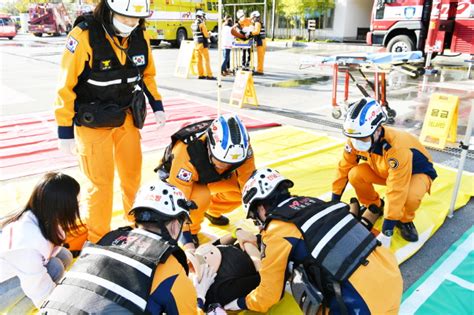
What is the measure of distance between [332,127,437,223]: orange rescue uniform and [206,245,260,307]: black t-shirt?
4.31 feet

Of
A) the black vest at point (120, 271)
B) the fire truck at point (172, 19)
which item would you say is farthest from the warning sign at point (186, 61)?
the black vest at point (120, 271)

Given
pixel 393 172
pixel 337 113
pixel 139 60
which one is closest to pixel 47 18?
pixel 337 113

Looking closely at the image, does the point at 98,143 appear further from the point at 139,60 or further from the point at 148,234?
the point at 148,234

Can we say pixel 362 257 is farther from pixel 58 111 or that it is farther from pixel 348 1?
pixel 348 1

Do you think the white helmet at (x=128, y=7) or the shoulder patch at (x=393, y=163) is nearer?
the white helmet at (x=128, y=7)

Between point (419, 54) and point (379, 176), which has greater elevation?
point (419, 54)

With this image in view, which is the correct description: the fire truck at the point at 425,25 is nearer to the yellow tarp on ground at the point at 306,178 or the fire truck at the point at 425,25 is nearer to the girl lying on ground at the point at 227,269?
the yellow tarp on ground at the point at 306,178

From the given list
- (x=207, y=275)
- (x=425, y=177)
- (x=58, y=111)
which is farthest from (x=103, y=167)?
(x=425, y=177)

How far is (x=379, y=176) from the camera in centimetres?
353

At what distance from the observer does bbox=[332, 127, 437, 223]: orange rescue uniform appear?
3119 mm

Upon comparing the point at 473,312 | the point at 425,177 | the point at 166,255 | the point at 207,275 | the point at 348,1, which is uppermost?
the point at 348,1

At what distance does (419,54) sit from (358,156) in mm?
4367

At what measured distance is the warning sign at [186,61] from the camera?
1187 centimetres

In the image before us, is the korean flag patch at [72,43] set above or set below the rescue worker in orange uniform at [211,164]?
above
